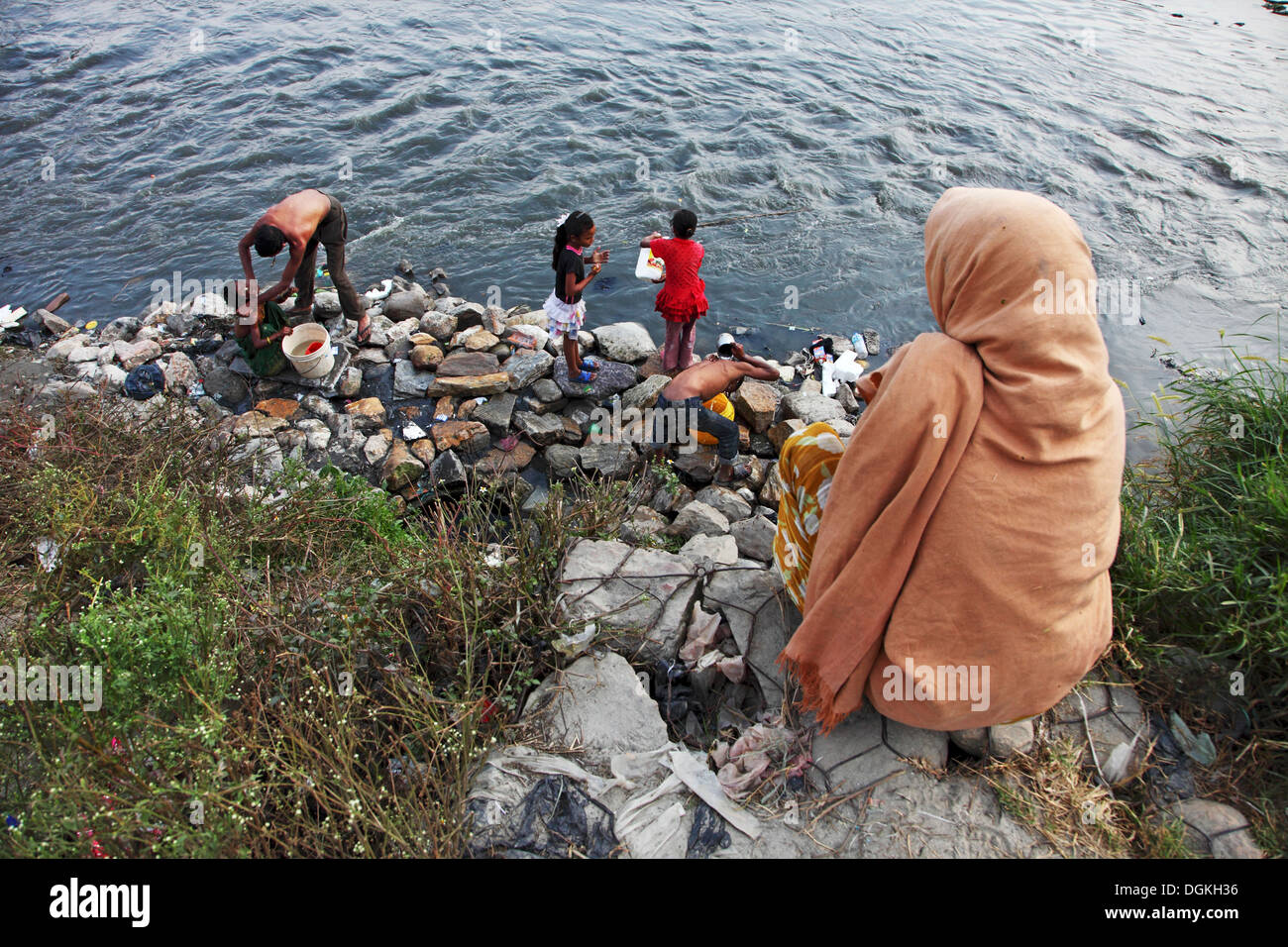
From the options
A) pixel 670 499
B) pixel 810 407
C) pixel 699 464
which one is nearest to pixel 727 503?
pixel 670 499

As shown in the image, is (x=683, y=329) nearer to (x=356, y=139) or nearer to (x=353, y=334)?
(x=353, y=334)

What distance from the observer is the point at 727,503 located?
15.5 ft

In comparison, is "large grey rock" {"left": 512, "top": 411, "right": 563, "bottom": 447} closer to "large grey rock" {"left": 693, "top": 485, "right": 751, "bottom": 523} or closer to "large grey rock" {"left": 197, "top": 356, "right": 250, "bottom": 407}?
"large grey rock" {"left": 693, "top": 485, "right": 751, "bottom": 523}

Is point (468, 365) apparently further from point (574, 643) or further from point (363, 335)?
point (574, 643)

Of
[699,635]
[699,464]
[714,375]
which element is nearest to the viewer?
[699,635]

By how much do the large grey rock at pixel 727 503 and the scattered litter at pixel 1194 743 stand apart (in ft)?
8.10

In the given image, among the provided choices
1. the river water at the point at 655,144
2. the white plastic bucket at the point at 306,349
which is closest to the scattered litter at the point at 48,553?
the white plastic bucket at the point at 306,349

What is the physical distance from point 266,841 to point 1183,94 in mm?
14293

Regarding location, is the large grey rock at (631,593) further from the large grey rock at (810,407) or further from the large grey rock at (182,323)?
the large grey rock at (182,323)

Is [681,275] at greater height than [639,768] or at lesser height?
greater

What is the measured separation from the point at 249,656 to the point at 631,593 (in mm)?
1496

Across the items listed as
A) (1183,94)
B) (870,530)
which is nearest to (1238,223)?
(1183,94)

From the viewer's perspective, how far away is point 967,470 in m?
2.22

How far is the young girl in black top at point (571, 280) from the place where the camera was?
527cm
